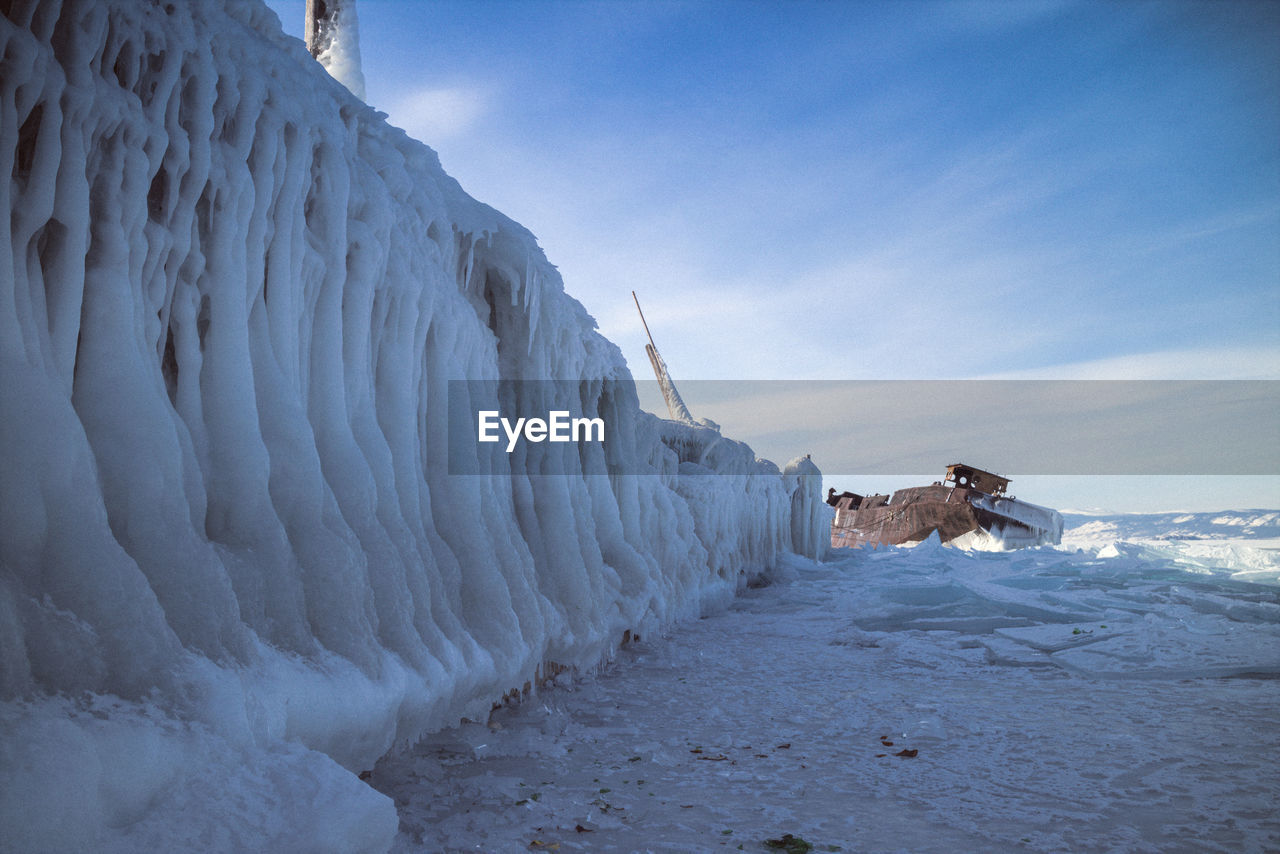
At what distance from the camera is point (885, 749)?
4.55 m

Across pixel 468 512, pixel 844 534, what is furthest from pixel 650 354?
pixel 468 512

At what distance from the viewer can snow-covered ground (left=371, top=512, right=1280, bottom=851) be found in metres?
3.27

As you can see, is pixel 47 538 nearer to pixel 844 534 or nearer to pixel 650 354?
pixel 650 354

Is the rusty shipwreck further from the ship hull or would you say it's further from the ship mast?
the ship mast

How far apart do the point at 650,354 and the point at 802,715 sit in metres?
29.1

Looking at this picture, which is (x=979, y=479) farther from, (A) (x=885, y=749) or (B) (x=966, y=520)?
(A) (x=885, y=749)

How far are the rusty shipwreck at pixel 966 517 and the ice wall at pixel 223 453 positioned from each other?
A: 105 ft

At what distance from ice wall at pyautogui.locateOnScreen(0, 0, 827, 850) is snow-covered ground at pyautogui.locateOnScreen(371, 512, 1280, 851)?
0.69 m

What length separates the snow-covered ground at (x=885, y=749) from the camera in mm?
3268

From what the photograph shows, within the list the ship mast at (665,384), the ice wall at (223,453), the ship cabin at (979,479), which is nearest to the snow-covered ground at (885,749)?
the ice wall at (223,453)

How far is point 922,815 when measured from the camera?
11.3 ft

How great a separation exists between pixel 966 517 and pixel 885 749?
107 feet

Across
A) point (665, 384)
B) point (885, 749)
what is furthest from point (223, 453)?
point (665, 384)

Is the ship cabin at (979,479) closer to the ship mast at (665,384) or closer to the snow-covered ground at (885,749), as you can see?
the ship mast at (665,384)
